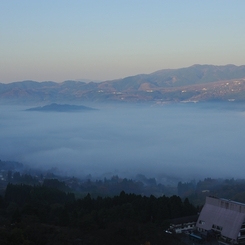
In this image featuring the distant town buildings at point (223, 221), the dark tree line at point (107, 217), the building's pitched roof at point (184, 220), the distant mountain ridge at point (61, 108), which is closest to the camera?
the dark tree line at point (107, 217)

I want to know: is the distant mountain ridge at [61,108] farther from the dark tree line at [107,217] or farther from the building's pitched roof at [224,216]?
the building's pitched roof at [224,216]

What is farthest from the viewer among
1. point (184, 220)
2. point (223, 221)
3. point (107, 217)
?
point (184, 220)

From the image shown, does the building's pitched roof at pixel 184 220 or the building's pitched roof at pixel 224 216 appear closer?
the building's pitched roof at pixel 224 216

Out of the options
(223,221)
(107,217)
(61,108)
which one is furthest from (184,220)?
(61,108)

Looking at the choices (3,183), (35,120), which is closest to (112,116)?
(35,120)

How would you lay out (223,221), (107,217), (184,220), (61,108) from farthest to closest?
(61,108) → (184,220) → (223,221) → (107,217)

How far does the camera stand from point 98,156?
236 ft

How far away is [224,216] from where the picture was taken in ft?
51.0

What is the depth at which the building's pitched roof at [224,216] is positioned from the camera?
14891mm

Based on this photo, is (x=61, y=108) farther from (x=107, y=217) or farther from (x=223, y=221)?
(x=223, y=221)

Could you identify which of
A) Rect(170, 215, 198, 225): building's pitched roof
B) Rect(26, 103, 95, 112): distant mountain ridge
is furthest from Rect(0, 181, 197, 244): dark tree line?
Rect(26, 103, 95, 112): distant mountain ridge

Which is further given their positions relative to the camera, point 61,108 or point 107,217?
point 61,108

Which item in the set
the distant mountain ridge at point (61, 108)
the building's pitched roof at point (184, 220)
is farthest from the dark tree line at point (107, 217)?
the distant mountain ridge at point (61, 108)

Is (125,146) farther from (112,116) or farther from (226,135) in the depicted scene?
(112,116)
